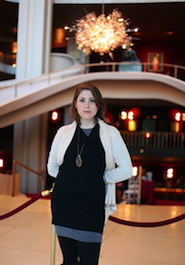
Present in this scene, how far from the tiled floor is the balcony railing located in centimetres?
1186

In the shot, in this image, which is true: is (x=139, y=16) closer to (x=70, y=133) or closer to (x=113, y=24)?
(x=113, y=24)

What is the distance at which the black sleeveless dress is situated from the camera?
9.79 feet

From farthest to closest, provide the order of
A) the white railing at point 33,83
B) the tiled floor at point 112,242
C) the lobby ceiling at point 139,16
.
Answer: the lobby ceiling at point 139,16, the white railing at point 33,83, the tiled floor at point 112,242

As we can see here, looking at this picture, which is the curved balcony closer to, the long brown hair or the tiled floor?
the tiled floor

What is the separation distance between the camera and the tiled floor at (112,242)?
202 inches

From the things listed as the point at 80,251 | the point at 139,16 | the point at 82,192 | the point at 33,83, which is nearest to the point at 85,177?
the point at 82,192

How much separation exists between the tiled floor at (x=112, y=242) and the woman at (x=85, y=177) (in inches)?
79.6

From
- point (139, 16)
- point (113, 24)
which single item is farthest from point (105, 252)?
point (139, 16)

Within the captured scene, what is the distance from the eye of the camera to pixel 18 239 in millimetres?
6043

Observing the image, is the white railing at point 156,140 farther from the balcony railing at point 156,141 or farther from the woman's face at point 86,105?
the woman's face at point 86,105

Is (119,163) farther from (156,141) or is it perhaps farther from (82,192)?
(156,141)

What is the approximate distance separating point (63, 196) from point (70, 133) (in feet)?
1.54

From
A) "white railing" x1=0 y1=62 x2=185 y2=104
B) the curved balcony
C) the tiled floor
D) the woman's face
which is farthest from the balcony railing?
the woman's face

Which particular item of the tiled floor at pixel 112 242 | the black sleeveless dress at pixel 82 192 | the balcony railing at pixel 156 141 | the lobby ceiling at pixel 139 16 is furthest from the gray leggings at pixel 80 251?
the balcony railing at pixel 156 141
